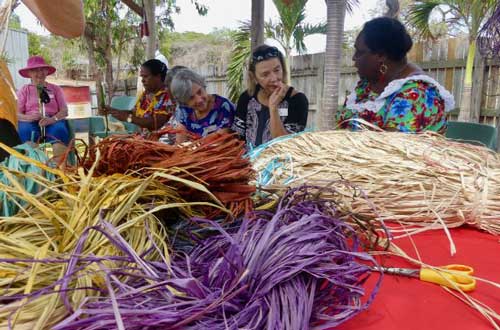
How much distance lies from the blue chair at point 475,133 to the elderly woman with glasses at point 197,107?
1537 millimetres

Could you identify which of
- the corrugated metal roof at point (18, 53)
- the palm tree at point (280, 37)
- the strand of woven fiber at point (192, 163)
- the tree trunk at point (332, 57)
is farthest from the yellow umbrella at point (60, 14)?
the corrugated metal roof at point (18, 53)

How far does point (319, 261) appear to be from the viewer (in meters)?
0.56

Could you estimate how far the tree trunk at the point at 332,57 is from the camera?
2.80 metres

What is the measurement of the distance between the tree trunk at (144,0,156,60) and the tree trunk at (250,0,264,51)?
206 cm

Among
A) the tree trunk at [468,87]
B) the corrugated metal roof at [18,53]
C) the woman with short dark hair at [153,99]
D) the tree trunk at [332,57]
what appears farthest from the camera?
the corrugated metal roof at [18,53]

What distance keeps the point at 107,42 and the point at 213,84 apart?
4.78 m

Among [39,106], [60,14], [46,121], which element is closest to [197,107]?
[60,14]

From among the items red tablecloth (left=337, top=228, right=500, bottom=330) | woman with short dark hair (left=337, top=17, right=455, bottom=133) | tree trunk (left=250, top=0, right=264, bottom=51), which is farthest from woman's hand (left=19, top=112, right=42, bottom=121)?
red tablecloth (left=337, top=228, right=500, bottom=330)

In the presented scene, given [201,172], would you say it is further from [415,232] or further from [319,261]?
[415,232]

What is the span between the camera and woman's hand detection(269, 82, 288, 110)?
7.01ft

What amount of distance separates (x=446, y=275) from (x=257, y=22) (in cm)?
278

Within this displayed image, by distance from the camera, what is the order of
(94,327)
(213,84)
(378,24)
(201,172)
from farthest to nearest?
1. (213,84)
2. (378,24)
3. (201,172)
4. (94,327)

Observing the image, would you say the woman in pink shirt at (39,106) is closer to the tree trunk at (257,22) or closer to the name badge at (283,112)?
the tree trunk at (257,22)

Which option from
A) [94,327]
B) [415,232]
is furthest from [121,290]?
[415,232]
